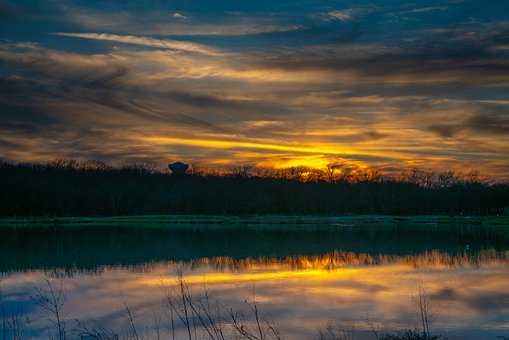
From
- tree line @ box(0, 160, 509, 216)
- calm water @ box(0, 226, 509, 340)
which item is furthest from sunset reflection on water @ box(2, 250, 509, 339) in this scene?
tree line @ box(0, 160, 509, 216)

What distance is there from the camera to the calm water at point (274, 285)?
1503 centimetres

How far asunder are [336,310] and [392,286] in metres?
5.05

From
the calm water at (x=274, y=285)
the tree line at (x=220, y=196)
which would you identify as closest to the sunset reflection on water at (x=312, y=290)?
the calm water at (x=274, y=285)

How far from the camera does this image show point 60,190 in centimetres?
10831

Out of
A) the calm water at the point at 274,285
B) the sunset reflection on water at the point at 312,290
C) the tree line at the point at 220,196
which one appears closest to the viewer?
the calm water at the point at 274,285

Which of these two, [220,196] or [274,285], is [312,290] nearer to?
[274,285]

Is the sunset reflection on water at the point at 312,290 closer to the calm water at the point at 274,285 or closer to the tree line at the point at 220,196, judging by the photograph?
the calm water at the point at 274,285

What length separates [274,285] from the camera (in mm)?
A: 21906

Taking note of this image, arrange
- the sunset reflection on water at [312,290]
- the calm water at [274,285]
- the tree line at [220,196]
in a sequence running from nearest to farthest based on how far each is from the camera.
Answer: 1. the calm water at [274,285]
2. the sunset reflection on water at [312,290]
3. the tree line at [220,196]

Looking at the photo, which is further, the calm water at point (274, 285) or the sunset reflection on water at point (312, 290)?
the sunset reflection on water at point (312, 290)

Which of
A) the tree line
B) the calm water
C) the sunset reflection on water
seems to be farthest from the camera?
the tree line

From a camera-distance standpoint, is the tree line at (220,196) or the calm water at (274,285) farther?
the tree line at (220,196)

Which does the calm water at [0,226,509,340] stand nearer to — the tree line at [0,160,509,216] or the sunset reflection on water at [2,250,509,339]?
the sunset reflection on water at [2,250,509,339]

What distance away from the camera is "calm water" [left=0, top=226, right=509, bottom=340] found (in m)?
15.0
